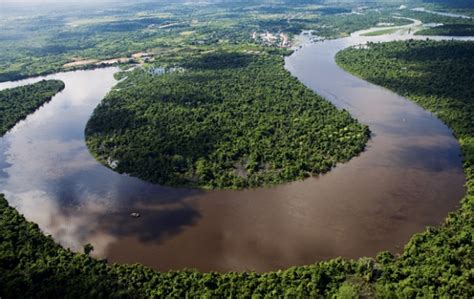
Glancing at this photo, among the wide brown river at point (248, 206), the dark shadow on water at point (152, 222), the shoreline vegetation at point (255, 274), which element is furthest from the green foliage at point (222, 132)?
the shoreline vegetation at point (255, 274)

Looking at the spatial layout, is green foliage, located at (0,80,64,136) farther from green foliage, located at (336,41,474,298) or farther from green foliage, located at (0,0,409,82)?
green foliage, located at (336,41,474,298)

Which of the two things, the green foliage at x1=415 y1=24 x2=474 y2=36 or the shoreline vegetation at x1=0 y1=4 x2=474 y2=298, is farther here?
the green foliage at x1=415 y1=24 x2=474 y2=36

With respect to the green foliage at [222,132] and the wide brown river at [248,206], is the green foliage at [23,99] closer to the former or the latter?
the wide brown river at [248,206]

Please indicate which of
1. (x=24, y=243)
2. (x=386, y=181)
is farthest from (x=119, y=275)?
(x=386, y=181)

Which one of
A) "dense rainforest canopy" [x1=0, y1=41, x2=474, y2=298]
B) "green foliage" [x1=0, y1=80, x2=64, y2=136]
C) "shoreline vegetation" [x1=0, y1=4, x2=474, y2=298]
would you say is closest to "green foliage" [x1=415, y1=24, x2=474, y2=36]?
"shoreline vegetation" [x1=0, y1=4, x2=474, y2=298]

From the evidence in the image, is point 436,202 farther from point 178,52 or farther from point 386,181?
point 178,52
